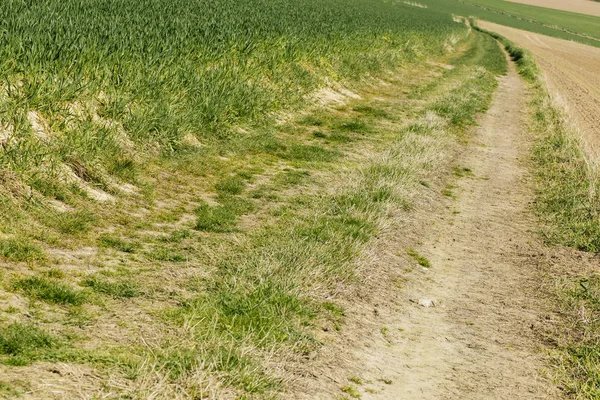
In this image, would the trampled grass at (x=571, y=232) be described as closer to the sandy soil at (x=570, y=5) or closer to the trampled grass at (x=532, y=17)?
the trampled grass at (x=532, y=17)

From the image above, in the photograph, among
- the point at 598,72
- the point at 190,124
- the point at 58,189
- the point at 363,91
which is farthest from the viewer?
the point at 598,72

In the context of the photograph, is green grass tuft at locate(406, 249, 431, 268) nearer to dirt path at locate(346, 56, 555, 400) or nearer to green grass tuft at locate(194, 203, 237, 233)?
dirt path at locate(346, 56, 555, 400)

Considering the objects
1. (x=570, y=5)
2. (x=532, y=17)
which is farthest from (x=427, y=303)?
(x=570, y=5)

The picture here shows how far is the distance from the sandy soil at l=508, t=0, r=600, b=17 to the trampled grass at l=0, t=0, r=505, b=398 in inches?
4951

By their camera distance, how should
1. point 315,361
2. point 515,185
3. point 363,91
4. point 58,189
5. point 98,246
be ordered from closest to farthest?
point 315,361 < point 98,246 < point 58,189 < point 515,185 < point 363,91

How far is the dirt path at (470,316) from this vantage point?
4.64 meters

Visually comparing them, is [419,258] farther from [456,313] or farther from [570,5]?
[570,5]

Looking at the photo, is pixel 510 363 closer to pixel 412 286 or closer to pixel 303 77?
pixel 412 286

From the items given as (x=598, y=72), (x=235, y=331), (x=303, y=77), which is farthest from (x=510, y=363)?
(x=598, y=72)

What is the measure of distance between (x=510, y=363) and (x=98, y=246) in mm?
3595

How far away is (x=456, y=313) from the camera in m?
5.83

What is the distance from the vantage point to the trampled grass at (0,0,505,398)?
443cm

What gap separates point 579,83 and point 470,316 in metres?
31.3

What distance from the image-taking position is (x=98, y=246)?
5.97 m
